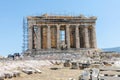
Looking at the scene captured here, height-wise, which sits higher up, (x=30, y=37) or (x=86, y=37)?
(x=30, y=37)

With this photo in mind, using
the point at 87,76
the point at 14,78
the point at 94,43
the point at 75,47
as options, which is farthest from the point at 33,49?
the point at 87,76

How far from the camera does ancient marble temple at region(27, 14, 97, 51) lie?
2918 inches

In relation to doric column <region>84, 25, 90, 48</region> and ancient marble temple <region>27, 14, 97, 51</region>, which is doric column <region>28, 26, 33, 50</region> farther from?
doric column <region>84, 25, 90, 48</region>

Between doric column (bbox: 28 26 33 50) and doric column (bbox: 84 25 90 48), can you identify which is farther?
doric column (bbox: 84 25 90 48)

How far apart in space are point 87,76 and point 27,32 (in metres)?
60.8

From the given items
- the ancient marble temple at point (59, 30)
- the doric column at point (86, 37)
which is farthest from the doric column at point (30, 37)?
the doric column at point (86, 37)

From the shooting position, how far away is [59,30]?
75500 millimetres

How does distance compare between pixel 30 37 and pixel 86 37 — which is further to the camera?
pixel 86 37

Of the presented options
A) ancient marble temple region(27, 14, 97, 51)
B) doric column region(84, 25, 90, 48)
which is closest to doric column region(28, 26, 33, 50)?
ancient marble temple region(27, 14, 97, 51)

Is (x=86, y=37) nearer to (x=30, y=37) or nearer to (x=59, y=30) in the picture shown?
(x=59, y=30)

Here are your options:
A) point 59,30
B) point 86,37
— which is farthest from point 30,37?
point 86,37

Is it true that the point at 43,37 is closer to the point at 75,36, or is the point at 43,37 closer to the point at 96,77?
the point at 75,36

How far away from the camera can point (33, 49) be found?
72875 millimetres

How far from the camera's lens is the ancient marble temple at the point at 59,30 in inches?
2918
